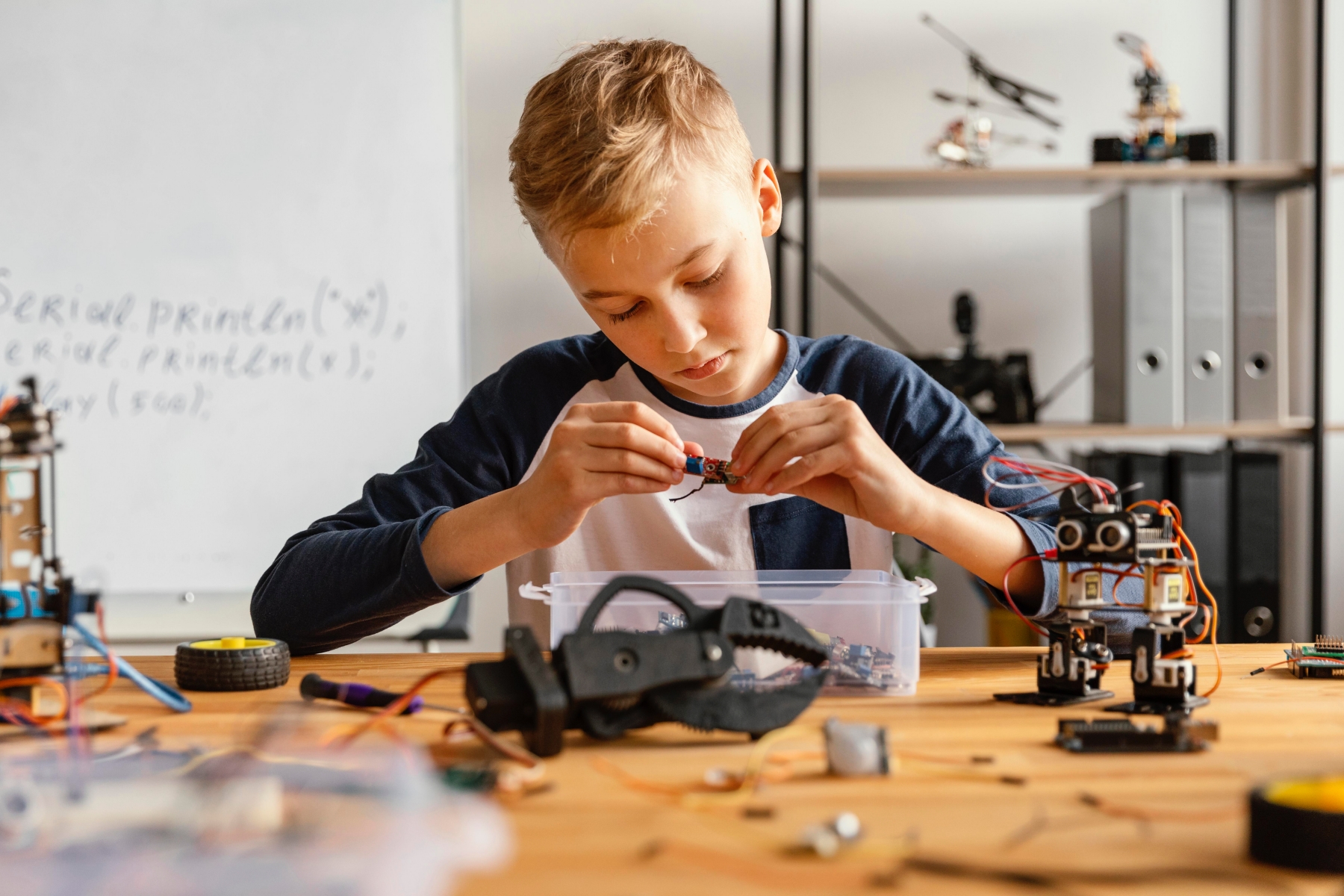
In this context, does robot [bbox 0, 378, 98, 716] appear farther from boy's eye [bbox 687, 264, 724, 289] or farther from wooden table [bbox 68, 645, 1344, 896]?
boy's eye [bbox 687, 264, 724, 289]

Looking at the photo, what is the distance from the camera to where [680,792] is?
531 mm

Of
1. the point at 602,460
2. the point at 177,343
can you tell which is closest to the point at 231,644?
the point at 602,460

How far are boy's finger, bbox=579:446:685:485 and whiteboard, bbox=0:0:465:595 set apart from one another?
1115 millimetres

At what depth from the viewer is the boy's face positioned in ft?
3.03

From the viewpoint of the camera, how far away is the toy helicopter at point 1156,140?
1.84 m

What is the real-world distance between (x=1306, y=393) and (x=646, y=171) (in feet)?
5.51

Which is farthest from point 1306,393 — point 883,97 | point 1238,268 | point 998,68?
point 883,97

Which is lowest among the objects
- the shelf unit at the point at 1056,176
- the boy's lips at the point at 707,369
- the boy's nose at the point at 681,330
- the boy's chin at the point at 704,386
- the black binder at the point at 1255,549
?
the black binder at the point at 1255,549

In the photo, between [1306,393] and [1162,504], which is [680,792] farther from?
[1306,393]

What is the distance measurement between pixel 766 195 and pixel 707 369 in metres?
0.21

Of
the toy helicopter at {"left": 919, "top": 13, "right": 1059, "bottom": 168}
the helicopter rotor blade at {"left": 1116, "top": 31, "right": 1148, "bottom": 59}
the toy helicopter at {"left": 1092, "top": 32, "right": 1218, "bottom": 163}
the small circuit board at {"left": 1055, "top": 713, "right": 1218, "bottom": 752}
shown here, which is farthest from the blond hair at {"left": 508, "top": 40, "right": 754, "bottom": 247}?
the helicopter rotor blade at {"left": 1116, "top": 31, "right": 1148, "bottom": 59}

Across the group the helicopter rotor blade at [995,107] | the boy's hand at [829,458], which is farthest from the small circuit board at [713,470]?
the helicopter rotor blade at [995,107]

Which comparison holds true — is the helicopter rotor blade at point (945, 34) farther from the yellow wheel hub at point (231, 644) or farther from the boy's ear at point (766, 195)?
the yellow wheel hub at point (231, 644)

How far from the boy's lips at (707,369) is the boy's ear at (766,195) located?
0.15 meters
